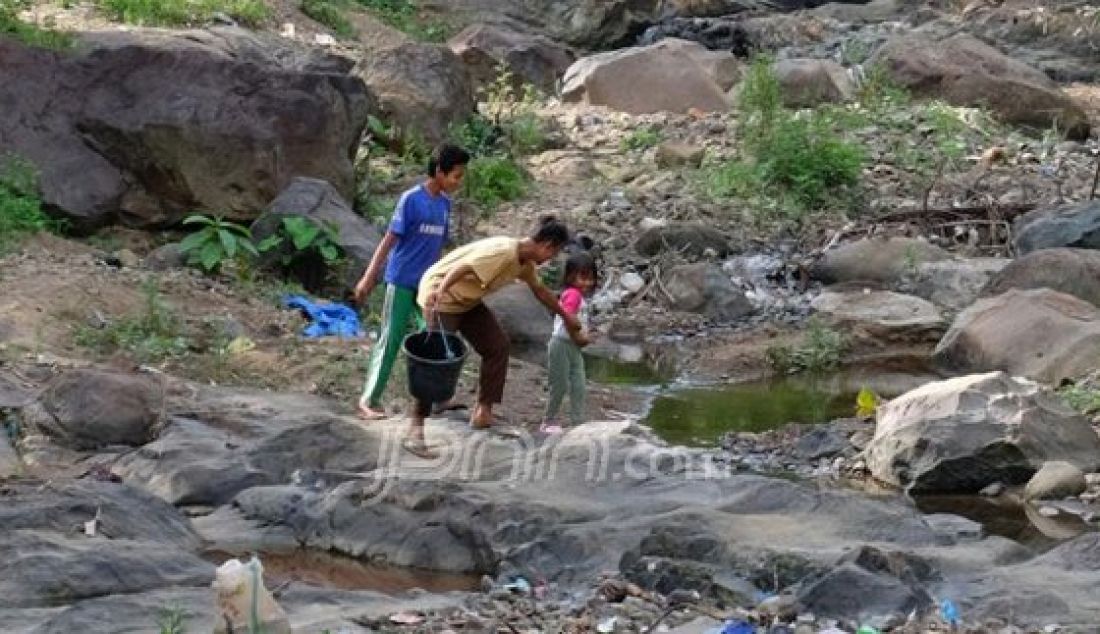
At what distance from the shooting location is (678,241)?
15.3 meters

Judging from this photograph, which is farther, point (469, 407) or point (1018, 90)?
point (1018, 90)

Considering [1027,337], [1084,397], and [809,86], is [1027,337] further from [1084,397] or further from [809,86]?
[809,86]

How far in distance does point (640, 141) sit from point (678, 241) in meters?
3.41

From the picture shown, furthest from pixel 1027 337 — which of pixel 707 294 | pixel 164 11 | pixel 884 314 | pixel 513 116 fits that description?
pixel 164 11

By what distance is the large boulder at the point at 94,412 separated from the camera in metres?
8.38

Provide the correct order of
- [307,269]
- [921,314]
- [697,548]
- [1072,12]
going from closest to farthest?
[697,548]
[307,269]
[921,314]
[1072,12]

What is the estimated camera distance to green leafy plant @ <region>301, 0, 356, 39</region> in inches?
846

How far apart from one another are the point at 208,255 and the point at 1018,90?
35.4 feet

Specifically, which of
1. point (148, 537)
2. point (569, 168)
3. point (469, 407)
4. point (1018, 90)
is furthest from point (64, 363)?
point (1018, 90)

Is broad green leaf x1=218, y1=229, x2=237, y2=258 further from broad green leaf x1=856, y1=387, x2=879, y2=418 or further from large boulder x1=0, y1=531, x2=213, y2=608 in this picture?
large boulder x1=0, y1=531, x2=213, y2=608

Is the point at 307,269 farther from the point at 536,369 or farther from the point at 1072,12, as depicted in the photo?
the point at 1072,12

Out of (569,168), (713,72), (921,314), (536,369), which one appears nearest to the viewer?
(536,369)

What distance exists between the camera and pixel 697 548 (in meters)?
6.57

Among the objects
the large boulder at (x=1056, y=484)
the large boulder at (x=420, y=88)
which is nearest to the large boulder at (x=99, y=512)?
the large boulder at (x=1056, y=484)
